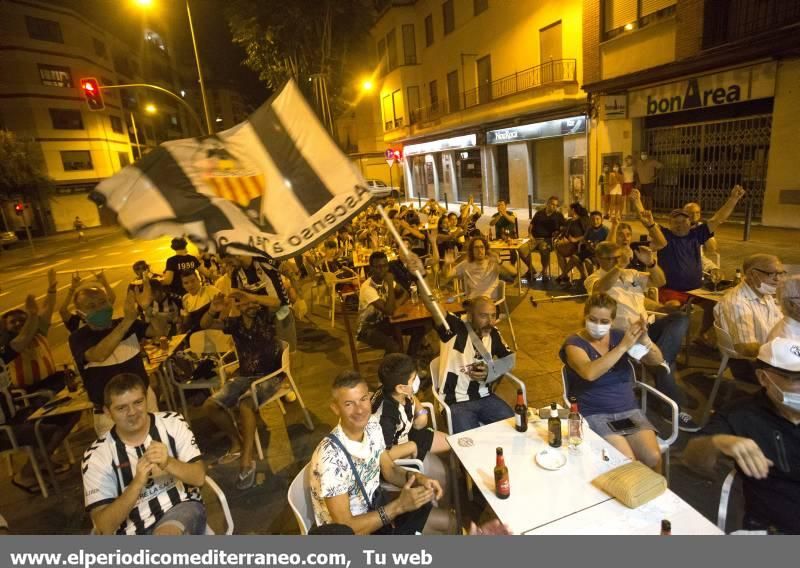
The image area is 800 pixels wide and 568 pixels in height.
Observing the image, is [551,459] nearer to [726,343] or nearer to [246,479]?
[726,343]

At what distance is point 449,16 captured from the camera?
25.4 metres

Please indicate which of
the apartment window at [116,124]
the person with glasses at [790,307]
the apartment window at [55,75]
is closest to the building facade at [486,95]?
the person with glasses at [790,307]

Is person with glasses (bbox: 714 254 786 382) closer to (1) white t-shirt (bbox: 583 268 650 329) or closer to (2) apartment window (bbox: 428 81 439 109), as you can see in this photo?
(1) white t-shirt (bbox: 583 268 650 329)

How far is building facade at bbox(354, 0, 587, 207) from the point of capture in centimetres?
1741

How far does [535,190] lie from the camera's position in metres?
21.7

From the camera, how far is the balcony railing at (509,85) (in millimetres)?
17219

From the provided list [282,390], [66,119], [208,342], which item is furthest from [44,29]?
[282,390]

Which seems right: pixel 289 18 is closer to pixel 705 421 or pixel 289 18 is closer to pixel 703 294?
pixel 703 294

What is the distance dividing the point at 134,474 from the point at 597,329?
330cm

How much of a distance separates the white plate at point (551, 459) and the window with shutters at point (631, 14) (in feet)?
48.6

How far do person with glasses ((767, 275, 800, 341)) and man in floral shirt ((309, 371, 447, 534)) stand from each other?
2660 mm

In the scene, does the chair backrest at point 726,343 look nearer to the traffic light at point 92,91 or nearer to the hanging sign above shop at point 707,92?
the hanging sign above shop at point 707,92

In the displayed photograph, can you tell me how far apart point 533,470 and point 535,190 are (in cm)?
2080
